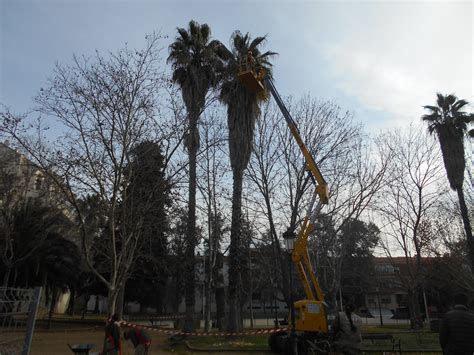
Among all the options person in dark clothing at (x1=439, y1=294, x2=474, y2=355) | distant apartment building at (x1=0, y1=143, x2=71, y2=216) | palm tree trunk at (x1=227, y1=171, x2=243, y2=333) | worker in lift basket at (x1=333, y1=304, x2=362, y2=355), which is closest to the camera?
person in dark clothing at (x1=439, y1=294, x2=474, y2=355)

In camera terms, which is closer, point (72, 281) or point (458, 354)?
point (458, 354)

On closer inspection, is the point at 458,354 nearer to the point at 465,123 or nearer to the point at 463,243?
the point at 463,243

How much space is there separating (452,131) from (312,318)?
18.2 metres

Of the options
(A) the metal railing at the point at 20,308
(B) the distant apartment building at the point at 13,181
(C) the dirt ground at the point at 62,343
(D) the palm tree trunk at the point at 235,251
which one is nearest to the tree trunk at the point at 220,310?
(D) the palm tree trunk at the point at 235,251

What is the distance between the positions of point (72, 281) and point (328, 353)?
23.8 m

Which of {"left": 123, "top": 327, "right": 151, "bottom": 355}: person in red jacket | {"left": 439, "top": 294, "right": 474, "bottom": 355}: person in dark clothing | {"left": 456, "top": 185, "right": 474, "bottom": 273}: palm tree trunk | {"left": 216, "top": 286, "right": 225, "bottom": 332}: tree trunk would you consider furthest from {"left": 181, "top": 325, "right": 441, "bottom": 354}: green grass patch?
{"left": 439, "top": 294, "right": 474, "bottom": 355}: person in dark clothing

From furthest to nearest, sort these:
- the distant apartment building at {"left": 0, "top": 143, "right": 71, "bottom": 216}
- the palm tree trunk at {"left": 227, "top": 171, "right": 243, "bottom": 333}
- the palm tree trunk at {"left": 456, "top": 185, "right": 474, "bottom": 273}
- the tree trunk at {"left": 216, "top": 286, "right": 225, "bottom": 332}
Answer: the tree trunk at {"left": 216, "top": 286, "right": 225, "bottom": 332} → the distant apartment building at {"left": 0, "top": 143, "right": 71, "bottom": 216} → the palm tree trunk at {"left": 456, "top": 185, "right": 474, "bottom": 273} → the palm tree trunk at {"left": 227, "top": 171, "right": 243, "bottom": 333}

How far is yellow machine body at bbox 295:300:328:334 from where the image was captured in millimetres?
13008

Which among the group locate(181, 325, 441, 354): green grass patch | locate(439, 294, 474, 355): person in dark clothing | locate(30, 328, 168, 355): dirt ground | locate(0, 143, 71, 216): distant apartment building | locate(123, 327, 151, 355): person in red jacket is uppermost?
locate(0, 143, 71, 216): distant apartment building

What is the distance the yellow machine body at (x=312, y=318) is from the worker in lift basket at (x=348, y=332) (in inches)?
139

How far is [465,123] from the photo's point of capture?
2580 cm

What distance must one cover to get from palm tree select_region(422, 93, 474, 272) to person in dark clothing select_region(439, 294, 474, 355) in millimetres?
19736

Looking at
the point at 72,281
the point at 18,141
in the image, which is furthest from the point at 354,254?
the point at 18,141

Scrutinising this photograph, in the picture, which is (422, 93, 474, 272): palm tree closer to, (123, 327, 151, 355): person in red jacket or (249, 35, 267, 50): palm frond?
(249, 35, 267, 50): palm frond
